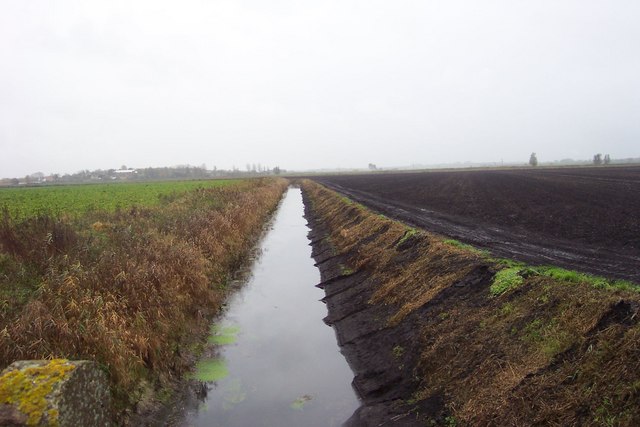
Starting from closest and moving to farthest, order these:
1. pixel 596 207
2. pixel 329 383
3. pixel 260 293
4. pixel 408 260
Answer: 1. pixel 329 383
2. pixel 408 260
3. pixel 260 293
4. pixel 596 207

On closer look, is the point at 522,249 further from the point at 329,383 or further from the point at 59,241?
the point at 59,241

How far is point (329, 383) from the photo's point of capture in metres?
8.34

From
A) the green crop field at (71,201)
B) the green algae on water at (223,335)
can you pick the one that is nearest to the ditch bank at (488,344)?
the green algae on water at (223,335)

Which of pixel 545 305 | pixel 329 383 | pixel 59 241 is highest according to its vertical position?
pixel 59 241

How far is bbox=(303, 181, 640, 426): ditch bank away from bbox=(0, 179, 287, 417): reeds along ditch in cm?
379

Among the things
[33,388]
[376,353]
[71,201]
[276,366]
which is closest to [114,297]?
[276,366]

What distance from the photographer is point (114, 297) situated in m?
8.43

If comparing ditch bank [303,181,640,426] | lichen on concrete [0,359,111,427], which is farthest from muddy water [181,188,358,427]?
lichen on concrete [0,359,111,427]

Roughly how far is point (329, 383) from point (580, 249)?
9.62m

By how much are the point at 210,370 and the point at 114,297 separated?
8.21 feet

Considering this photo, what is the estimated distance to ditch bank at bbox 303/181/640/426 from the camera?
506 cm

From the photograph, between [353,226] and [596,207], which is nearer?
[353,226]

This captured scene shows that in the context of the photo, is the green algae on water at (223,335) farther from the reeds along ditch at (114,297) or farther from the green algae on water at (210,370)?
the green algae on water at (210,370)

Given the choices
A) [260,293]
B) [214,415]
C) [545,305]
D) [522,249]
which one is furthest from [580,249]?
[214,415]
